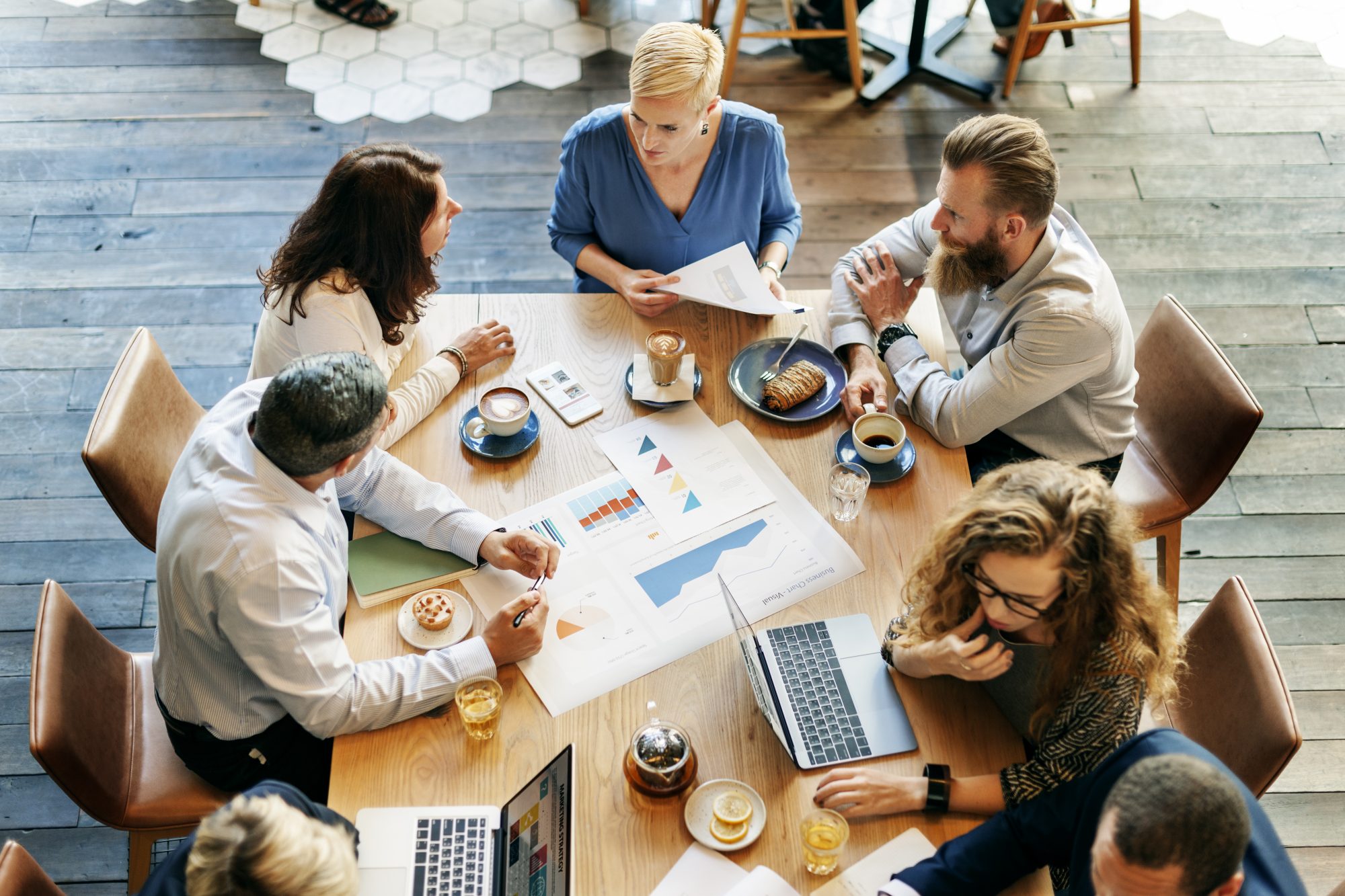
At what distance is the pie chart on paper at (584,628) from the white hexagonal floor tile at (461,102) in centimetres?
291

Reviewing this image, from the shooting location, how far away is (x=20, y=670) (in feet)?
9.04

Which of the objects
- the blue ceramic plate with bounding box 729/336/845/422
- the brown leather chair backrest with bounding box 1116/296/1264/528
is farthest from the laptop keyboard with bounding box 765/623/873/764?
the brown leather chair backrest with bounding box 1116/296/1264/528

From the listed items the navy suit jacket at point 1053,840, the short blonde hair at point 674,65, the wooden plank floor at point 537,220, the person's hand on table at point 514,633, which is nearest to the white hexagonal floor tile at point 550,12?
the wooden plank floor at point 537,220

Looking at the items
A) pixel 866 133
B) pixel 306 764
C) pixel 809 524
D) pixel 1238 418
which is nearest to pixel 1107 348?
pixel 1238 418

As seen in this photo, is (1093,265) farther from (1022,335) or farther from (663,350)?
(663,350)

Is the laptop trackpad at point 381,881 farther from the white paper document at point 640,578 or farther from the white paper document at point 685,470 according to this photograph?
the white paper document at point 685,470

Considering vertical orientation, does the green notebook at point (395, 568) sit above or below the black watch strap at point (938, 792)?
above

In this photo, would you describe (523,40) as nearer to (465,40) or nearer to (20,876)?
(465,40)

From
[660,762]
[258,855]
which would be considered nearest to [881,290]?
[660,762]

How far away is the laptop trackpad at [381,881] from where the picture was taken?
156cm

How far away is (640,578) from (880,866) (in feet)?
2.05

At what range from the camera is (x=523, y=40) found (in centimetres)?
461

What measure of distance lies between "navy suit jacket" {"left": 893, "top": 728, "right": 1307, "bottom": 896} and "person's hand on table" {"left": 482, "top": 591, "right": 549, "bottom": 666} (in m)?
0.67

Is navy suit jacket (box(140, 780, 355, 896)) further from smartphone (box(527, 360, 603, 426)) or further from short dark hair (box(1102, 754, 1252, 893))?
short dark hair (box(1102, 754, 1252, 893))
